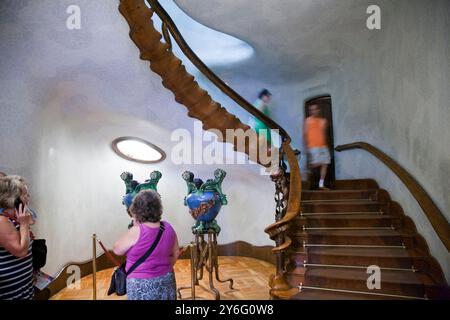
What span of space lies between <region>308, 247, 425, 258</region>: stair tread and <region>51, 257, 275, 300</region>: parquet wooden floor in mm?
763

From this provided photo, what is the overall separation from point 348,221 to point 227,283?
164cm

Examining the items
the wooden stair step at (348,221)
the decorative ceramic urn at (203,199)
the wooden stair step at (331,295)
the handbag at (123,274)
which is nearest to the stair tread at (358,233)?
the wooden stair step at (348,221)

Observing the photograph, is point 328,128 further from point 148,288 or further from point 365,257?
point 148,288

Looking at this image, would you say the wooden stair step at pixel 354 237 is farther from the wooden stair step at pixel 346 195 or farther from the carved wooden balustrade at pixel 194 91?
the wooden stair step at pixel 346 195

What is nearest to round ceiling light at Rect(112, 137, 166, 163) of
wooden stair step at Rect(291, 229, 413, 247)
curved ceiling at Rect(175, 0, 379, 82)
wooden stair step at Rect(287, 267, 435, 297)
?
curved ceiling at Rect(175, 0, 379, 82)

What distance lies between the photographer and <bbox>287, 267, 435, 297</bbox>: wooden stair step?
2432 mm

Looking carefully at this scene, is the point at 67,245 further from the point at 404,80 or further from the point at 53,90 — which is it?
the point at 404,80

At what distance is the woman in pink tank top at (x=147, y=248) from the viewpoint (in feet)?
5.10

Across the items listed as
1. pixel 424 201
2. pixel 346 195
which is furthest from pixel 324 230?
pixel 424 201

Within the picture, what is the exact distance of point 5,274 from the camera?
1.51m

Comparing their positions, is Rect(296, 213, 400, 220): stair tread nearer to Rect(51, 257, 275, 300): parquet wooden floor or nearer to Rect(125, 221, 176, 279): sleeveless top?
Rect(51, 257, 275, 300): parquet wooden floor

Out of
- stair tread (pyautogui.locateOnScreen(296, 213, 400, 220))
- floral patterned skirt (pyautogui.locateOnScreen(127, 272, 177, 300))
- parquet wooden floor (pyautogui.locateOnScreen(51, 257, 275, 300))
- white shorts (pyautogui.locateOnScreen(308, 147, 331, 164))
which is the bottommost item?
parquet wooden floor (pyautogui.locateOnScreen(51, 257, 275, 300))

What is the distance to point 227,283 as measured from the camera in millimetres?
3742
